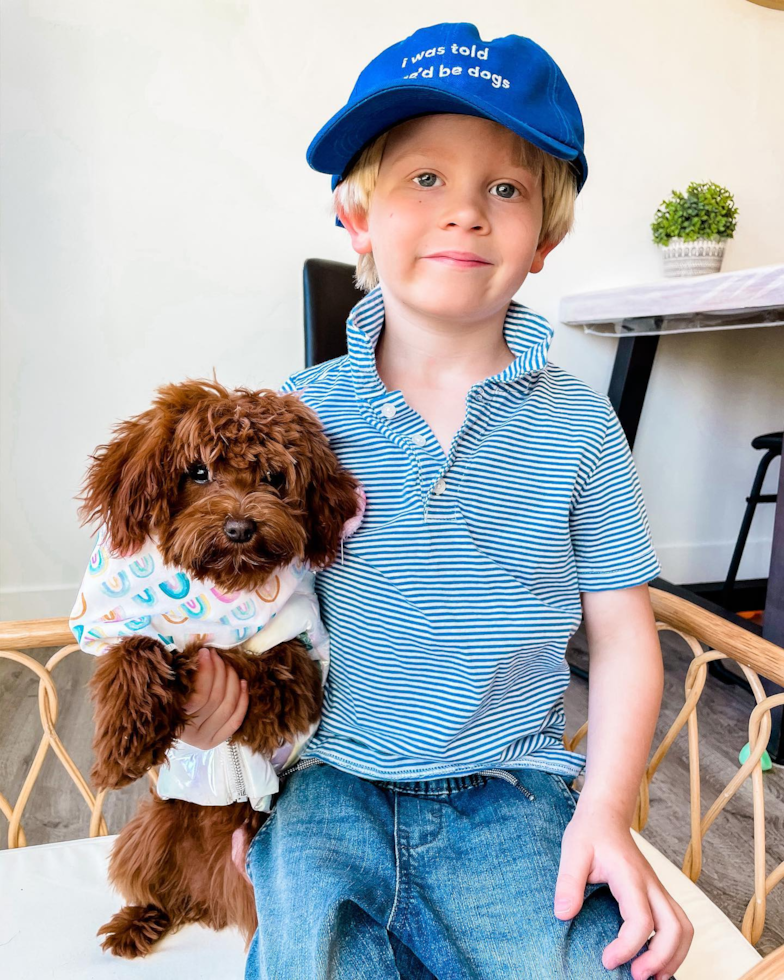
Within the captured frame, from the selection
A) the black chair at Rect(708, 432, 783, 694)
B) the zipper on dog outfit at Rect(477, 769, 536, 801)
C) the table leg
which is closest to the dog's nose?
the zipper on dog outfit at Rect(477, 769, 536, 801)

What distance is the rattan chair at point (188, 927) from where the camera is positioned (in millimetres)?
663

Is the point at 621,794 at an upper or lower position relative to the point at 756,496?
upper

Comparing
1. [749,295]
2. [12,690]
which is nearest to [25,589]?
[12,690]

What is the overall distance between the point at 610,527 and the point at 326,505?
293 millimetres

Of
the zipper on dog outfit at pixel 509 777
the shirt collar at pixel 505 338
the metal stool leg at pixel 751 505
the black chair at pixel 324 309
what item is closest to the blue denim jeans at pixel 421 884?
the zipper on dog outfit at pixel 509 777

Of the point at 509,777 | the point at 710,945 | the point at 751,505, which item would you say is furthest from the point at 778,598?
the point at 509,777

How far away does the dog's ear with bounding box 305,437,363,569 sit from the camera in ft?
2.10

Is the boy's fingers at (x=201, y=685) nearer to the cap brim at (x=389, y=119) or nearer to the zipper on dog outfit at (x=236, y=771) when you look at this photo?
the zipper on dog outfit at (x=236, y=771)

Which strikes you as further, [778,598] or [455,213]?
[778,598]

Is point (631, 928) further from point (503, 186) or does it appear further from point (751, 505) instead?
point (751, 505)

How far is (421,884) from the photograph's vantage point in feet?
1.96

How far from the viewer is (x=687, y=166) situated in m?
2.14

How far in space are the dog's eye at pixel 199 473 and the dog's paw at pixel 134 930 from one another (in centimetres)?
43

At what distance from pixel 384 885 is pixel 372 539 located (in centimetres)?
30
